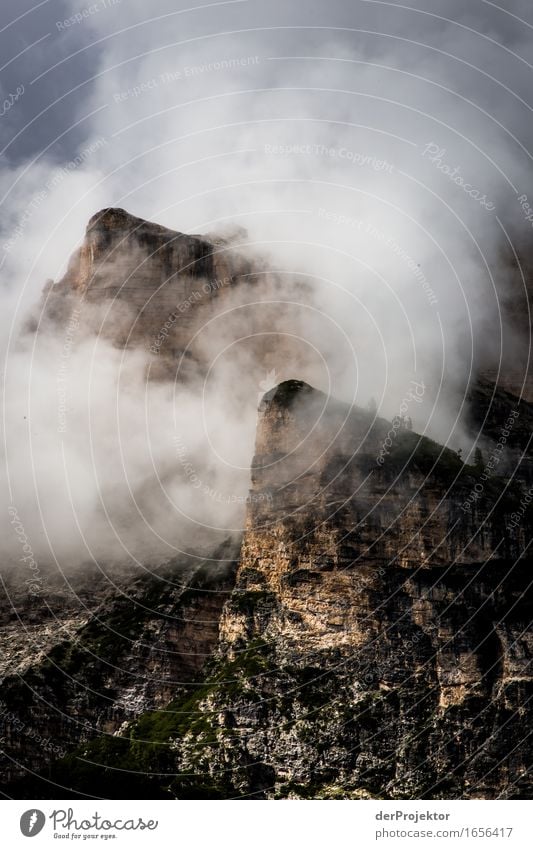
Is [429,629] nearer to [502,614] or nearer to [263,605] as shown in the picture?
[502,614]

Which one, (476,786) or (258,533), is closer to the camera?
(476,786)

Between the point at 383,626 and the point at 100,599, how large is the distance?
168 feet

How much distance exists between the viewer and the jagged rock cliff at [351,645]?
480 ft

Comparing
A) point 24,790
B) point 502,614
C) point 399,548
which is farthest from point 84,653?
point 502,614

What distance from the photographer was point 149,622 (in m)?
176
